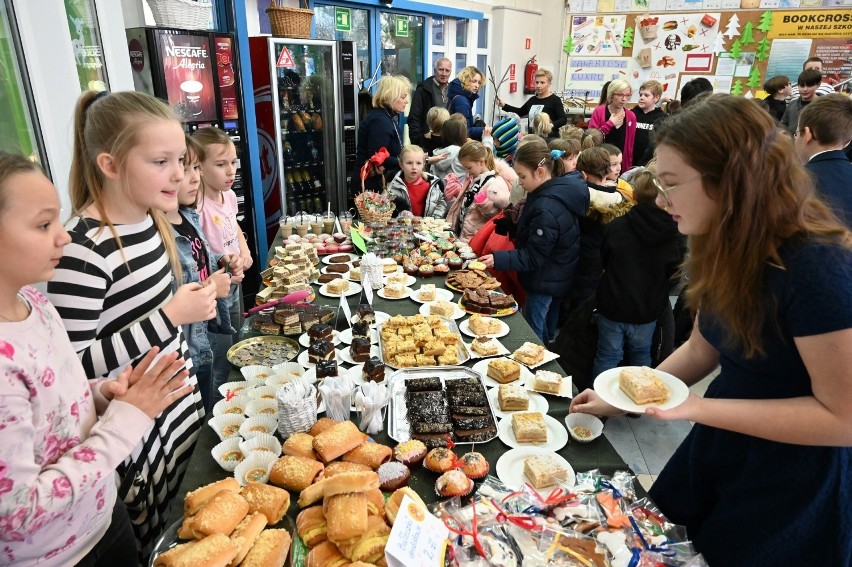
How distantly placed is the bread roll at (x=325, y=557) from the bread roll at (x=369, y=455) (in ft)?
1.04

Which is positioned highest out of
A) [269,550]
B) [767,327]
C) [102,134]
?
[102,134]

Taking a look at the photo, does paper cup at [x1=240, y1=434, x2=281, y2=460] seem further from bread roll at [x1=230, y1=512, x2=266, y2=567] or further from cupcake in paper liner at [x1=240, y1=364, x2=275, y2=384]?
cupcake in paper liner at [x1=240, y1=364, x2=275, y2=384]

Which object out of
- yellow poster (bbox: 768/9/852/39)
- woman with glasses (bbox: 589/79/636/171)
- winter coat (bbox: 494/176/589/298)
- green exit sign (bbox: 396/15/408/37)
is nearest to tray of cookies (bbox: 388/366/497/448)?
winter coat (bbox: 494/176/589/298)

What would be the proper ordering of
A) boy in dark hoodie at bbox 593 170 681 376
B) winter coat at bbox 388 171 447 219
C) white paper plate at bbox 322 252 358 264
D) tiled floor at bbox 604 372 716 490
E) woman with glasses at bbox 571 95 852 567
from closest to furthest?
woman with glasses at bbox 571 95 852 567, boy in dark hoodie at bbox 593 170 681 376, tiled floor at bbox 604 372 716 490, white paper plate at bbox 322 252 358 264, winter coat at bbox 388 171 447 219

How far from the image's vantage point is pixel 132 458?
5.75 ft

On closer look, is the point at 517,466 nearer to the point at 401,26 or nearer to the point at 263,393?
the point at 263,393

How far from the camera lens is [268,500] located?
1.40m

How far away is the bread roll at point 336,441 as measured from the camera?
1.58 metres

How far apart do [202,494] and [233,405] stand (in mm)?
568

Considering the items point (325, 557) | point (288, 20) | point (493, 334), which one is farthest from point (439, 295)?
point (288, 20)

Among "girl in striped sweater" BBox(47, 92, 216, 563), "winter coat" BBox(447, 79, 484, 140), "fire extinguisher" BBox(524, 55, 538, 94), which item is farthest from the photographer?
"fire extinguisher" BBox(524, 55, 538, 94)

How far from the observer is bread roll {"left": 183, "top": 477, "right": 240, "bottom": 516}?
1363 mm

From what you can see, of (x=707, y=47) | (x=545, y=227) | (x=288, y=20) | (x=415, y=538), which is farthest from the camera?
(x=707, y=47)

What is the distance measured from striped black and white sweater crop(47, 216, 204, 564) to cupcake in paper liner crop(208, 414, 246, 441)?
0.75 feet
